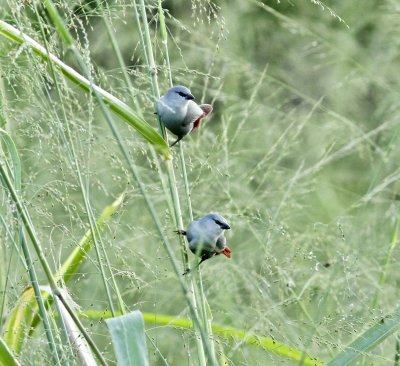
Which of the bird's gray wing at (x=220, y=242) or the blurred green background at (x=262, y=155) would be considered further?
the blurred green background at (x=262, y=155)

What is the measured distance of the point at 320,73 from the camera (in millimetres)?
3832

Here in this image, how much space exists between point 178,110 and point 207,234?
0.57ft

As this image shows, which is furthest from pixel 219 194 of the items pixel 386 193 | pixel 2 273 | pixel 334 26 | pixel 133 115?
pixel 334 26

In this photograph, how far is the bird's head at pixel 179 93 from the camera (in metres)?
1.21

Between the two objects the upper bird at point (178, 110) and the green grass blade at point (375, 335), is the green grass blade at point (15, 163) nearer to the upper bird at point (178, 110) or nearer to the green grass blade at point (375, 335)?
the upper bird at point (178, 110)

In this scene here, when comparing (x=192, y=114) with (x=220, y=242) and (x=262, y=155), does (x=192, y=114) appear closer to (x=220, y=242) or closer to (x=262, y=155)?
(x=220, y=242)

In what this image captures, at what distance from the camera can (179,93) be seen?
4.00 feet

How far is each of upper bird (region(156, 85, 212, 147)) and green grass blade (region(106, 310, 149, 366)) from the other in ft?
0.93

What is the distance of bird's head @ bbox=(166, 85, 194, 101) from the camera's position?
1.21 meters

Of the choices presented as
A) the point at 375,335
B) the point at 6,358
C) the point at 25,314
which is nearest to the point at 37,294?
the point at 6,358

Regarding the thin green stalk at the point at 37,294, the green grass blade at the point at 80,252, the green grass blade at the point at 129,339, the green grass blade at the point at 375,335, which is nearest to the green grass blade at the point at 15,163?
the thin green stalk at the point at 37,294

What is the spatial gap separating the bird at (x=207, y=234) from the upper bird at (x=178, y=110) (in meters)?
0.13

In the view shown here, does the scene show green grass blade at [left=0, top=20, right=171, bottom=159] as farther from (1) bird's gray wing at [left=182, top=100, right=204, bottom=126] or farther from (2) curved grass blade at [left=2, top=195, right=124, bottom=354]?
(2) curved grass blade at [left=2, top=195, right=124, bottom=354]

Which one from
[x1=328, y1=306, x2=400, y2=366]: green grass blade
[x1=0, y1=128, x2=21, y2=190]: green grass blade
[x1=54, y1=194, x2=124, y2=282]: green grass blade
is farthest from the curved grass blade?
[x1=328, y1=306, x2=400, y2=366]: green grass blade
